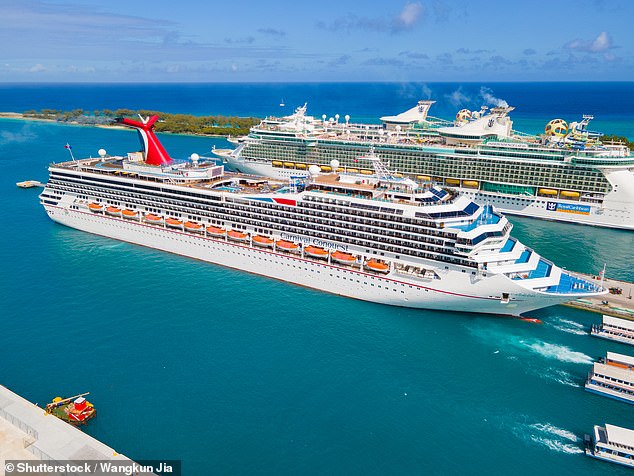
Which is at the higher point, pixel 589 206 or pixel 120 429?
pixel 589 206

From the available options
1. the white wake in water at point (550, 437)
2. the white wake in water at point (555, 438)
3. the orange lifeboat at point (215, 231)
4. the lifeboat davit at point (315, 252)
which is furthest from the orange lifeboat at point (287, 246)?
the white wake in water at point (555, 438)

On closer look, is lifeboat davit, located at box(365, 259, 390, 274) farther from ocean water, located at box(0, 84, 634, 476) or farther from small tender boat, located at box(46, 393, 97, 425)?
small tender boat, located at box(46, 393, 97, 425)

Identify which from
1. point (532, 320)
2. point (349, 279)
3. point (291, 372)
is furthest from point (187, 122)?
point (532, 320)

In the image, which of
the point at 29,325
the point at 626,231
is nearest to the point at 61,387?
the point at 29,325

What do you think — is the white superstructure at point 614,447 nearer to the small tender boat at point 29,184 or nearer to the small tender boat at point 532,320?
the small tender boat at point 532,320

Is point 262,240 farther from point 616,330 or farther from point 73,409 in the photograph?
point 616,330

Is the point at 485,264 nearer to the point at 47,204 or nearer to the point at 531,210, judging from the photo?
the point at 531,210

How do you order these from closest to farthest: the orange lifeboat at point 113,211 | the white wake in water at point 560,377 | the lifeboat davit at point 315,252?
the white wake in water at point 560,377 < the lifeboat davit at point 315,252 < the orange lifeboat at point 113,211
